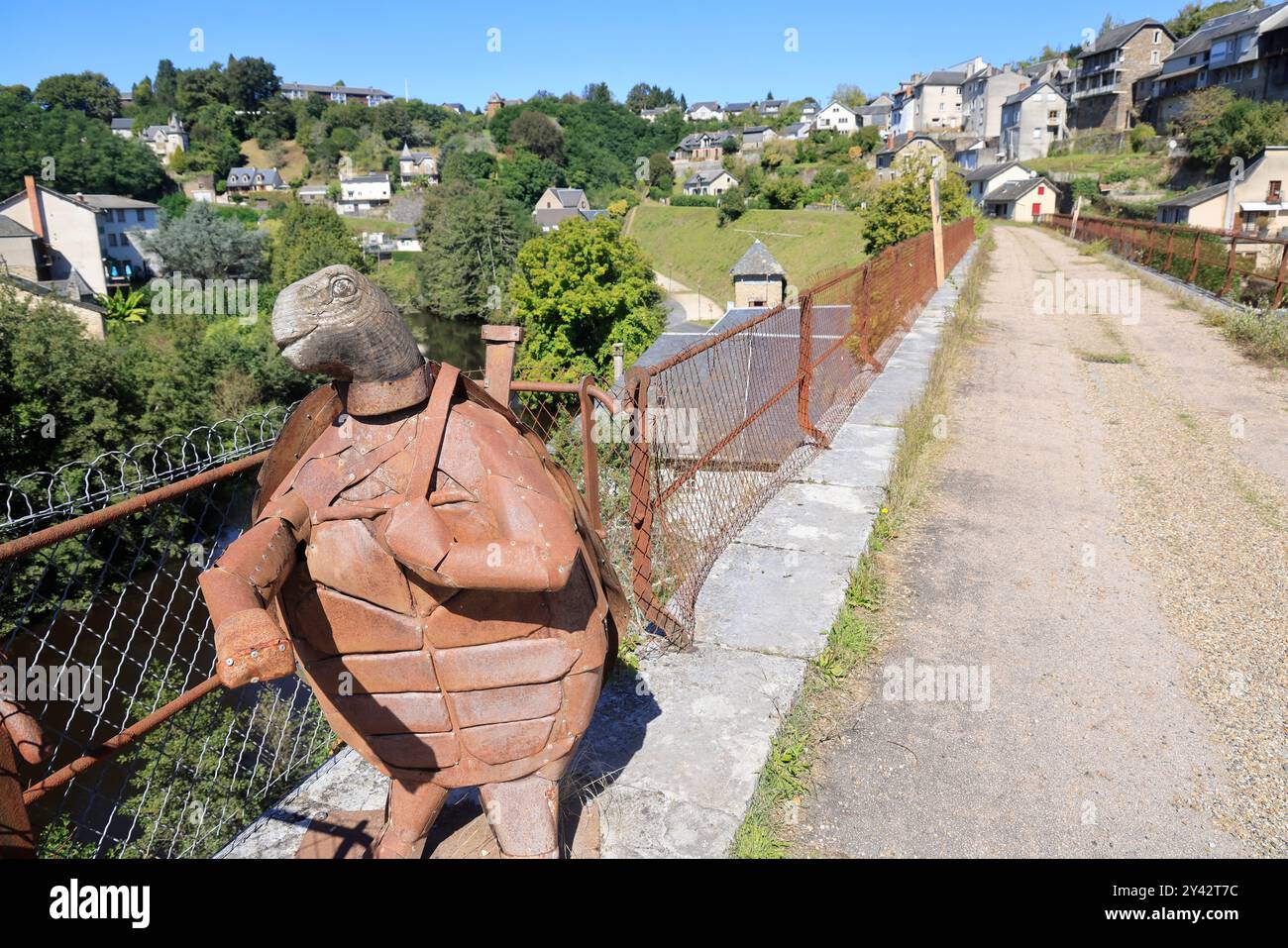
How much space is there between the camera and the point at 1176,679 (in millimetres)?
3982

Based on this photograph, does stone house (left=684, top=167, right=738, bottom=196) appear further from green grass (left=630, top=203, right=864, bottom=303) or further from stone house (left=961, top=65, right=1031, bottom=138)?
stone house (left=961, top=65, right=1031, bottom=138)

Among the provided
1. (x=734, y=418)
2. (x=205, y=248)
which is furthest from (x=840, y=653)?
(x=205, y=248)

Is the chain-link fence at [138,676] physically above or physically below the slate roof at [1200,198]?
below

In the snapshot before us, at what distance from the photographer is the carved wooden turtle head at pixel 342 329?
1781 mm

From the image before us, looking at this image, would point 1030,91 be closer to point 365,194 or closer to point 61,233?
point 365,194

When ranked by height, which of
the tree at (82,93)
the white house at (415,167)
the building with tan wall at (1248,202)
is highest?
the tree at (82,93)

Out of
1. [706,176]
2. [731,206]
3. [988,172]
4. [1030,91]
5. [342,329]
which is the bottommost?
[342,329]

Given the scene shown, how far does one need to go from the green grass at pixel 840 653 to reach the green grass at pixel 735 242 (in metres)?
37.5

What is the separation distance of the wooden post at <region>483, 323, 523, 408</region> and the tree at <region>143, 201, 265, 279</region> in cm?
5614

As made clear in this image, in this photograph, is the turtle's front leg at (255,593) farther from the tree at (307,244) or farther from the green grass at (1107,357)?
the tree at (307,244)

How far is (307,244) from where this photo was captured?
53.4 meters

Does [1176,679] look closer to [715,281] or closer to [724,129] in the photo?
[715,281]

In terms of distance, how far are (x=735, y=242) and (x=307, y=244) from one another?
3001 centimetres

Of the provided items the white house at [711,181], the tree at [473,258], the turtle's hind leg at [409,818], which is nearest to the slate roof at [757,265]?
the tree at [473,258]
